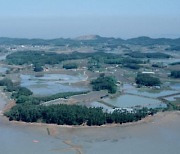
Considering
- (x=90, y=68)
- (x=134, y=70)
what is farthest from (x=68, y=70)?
(x=134, y=70)

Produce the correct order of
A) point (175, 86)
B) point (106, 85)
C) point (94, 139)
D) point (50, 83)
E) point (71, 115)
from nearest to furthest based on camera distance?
point (94, 139) < point (71, 115) < point (106, 85) < point (175, 86) < point (50, 83)

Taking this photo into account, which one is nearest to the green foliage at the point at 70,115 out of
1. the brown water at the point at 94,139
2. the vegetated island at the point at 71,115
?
the vegetated island at the point at 71,115

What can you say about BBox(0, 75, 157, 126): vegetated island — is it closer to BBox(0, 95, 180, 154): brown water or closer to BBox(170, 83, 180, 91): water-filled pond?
BBox(0, 95, 180, 154): brown water

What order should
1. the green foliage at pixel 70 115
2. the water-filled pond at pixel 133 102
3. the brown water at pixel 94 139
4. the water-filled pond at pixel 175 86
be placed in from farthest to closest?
the water-filled pond at pixel 175 86 < the water-filled pond at pixel 133 102 < the green foliage at pixel 70 115 < the brown water at pixel 94 139

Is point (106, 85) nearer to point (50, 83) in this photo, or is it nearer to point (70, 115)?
point (50, 83)

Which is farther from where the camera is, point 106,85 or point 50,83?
point 50,83

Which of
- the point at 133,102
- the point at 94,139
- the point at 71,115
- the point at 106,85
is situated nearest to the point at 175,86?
the point at 106,85

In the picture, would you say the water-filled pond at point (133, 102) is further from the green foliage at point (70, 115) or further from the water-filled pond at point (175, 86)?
the water-filled pond at point (175, 86)
